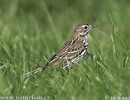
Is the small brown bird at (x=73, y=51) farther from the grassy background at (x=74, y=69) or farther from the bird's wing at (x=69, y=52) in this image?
the grassy background at (x=74, y=69)

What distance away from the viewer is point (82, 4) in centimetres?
1138

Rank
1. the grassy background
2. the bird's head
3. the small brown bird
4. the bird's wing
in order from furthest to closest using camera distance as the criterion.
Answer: the bird's head
the bird's wing
the small brown bird
the grassy background

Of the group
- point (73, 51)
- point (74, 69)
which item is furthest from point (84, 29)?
point (74, 69)

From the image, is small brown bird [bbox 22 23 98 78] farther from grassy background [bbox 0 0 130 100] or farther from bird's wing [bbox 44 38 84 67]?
grassy background [bbox 0 0 130 100]

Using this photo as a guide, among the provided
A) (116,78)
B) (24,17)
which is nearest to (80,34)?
(116,78)

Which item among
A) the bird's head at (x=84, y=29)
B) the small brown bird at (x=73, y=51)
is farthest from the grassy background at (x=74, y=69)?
the bird's head at (x=84, y=29)

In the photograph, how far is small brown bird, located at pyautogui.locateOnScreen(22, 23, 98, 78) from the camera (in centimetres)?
575

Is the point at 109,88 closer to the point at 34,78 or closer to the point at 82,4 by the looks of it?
the point at 34,78

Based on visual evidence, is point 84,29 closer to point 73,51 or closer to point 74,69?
point 73,51

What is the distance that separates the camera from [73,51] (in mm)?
6328

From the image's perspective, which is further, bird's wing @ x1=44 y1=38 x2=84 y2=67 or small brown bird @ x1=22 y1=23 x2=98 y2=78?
bird's wing @ x1=44 y1=38 x2=84 y2=67

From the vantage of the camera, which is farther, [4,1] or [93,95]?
[4,1]

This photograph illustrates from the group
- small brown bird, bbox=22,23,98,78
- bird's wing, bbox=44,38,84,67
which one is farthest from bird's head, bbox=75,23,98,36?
bird's wing, bbox=44,38,84,67

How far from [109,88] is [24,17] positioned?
22.2ft
